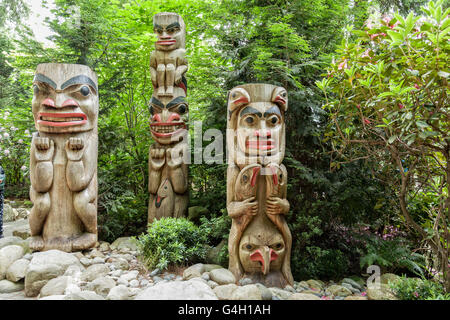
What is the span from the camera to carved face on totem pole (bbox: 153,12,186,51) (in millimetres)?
5723

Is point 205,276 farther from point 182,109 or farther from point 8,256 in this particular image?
point 182,109

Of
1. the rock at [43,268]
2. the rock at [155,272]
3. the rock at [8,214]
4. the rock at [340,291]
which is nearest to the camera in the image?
the rock at [43,268]

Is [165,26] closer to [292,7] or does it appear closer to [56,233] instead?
[292,7]

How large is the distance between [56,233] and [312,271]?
369cm

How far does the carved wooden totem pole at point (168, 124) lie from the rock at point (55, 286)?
6.81 feet

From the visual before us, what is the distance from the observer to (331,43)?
5.27 m

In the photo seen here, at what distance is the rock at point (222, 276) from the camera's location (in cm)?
359

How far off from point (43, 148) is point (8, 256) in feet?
4.99

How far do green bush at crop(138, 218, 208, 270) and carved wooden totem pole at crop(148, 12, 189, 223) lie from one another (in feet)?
3.27

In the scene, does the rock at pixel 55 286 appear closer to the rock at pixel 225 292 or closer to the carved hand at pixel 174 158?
the rock at pixel 225 292

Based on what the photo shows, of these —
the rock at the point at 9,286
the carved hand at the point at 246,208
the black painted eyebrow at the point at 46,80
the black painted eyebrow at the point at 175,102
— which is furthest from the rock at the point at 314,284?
the black painted eyebrow at the point at 46,80

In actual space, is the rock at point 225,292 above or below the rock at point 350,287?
above

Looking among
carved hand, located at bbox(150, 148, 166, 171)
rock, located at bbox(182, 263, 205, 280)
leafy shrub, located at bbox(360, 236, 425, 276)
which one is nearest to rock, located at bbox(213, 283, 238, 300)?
rock, located at bbox(182, 263, 205, 280)
